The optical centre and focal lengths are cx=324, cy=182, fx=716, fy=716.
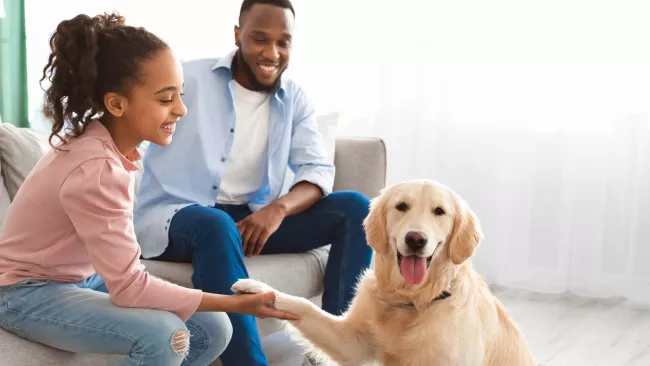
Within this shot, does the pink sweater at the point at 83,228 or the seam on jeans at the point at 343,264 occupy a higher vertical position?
the pink sweater at the point at 83,228

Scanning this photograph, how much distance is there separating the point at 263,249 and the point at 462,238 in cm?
79

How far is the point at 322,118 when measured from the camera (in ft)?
9.21

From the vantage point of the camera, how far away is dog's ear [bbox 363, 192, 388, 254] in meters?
1.77

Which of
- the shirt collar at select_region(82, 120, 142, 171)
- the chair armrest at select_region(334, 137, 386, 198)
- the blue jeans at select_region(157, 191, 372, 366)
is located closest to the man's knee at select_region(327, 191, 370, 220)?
the blue jeans at select_region(157, 191, 372, 366)

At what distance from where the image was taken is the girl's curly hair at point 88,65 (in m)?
1.43

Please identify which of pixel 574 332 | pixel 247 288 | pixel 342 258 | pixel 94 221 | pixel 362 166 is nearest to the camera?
pixel 94 221

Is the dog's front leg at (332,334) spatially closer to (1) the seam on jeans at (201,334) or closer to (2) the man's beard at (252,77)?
(1) the seam on jeans at (201,334)

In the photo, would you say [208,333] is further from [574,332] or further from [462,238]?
[574,332]

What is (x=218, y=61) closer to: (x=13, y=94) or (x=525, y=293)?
(x=13, y=94)

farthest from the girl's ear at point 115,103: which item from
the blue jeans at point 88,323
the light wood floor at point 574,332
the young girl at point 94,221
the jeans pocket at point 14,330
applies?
the light wood floor at point 574,332

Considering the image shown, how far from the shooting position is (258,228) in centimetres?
214

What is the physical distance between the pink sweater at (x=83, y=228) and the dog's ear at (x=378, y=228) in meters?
0.49

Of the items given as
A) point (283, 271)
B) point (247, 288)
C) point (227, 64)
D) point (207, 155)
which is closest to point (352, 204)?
point (283, 271)

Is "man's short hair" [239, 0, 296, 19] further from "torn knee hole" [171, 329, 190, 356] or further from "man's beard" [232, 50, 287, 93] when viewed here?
"torn knee hole" [171, 329, 190, 356]
